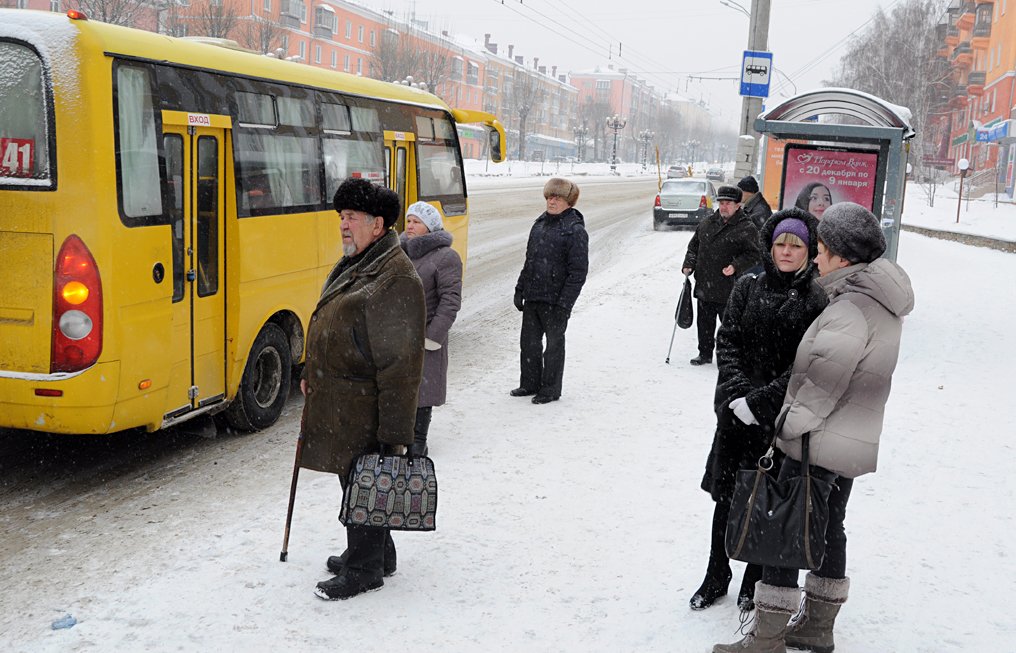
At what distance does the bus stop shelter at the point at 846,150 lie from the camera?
10633 millimetres

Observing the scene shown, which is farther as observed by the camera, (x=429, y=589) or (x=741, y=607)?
(x=429, y=589)

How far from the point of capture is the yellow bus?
5258 mm

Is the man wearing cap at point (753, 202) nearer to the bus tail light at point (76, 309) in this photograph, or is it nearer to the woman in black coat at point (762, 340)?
the woman in black coat at point (762, 340)

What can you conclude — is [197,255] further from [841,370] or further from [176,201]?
[841,370]

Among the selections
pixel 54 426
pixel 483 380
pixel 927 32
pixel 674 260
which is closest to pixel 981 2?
pixel 927 32

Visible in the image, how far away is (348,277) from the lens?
4105 millimetres

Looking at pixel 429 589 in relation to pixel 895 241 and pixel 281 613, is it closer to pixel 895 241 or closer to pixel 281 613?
pixel 281 613

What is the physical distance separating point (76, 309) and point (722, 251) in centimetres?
569

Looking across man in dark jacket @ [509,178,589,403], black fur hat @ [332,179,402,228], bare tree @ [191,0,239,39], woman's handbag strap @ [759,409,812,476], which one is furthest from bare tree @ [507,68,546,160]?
woman's handbag strap @ [759,409,812,476]

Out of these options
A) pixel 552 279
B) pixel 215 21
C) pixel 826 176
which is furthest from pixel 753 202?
pixel 215 21

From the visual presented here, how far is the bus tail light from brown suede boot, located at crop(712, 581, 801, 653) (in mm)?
3702

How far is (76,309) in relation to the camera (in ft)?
17.2

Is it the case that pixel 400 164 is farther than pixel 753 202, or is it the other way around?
pixel 400 164

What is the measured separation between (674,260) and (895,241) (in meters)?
6.73
